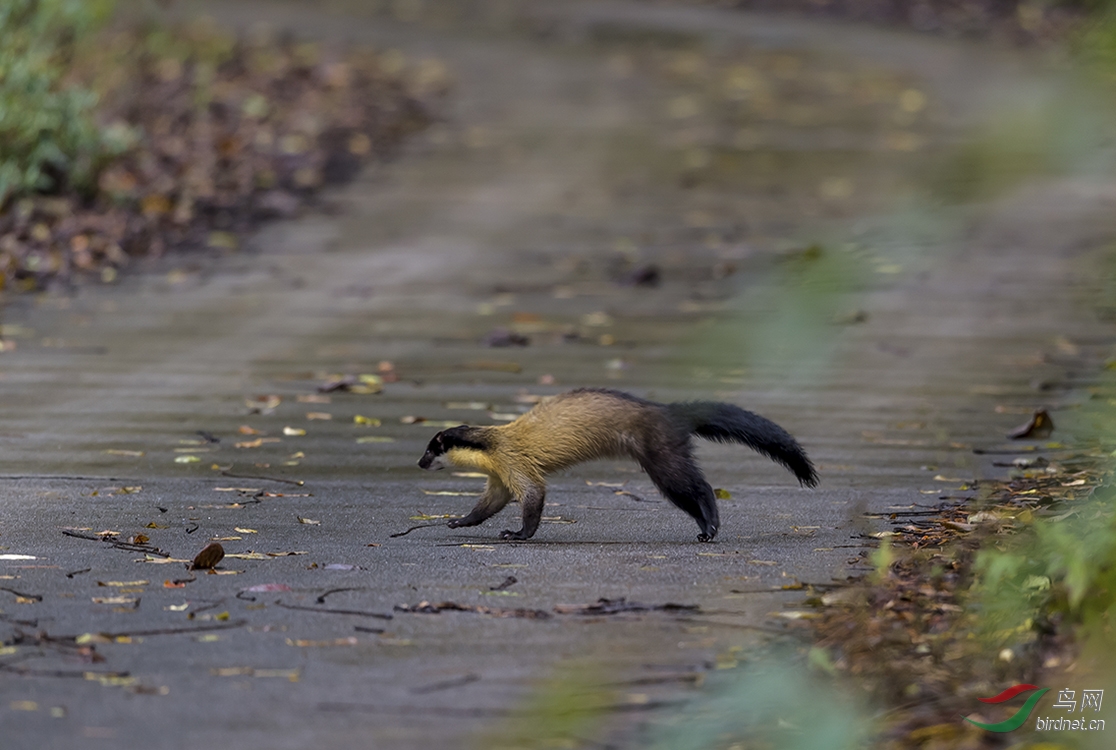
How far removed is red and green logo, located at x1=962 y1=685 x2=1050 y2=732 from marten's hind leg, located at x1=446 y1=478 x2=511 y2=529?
299 centimetres

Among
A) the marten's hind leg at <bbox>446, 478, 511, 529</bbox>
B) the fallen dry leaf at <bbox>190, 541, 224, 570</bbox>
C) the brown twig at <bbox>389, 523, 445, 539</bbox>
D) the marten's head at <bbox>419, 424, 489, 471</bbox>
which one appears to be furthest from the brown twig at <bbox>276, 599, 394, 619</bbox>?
the marten's head at <bbox>419, 424, 489, 471</bbox>

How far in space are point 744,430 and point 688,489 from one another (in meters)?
0.37

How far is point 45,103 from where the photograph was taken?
13.4 m

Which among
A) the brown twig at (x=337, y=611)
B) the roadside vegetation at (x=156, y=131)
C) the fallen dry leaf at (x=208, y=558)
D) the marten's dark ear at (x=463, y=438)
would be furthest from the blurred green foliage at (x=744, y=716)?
the roadside vegetation at (x=156, y=131)

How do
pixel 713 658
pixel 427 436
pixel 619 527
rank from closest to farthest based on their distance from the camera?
pixel 713 658 < pixel 619 527 < pixel 427 436

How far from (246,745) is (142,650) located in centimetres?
91

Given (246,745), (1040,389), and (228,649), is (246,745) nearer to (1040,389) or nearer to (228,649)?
(228,649)

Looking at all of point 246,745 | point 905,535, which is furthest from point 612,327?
point 246,745

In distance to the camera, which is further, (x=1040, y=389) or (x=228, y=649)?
(x=1040, y=389)

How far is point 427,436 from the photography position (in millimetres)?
8672

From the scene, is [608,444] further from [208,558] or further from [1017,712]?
[1017,712]

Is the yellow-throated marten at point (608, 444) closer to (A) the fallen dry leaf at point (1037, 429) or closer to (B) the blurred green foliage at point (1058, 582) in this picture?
(B) the blurred green foliage at point (1058, 582)

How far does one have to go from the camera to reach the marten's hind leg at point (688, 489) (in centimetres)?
645
